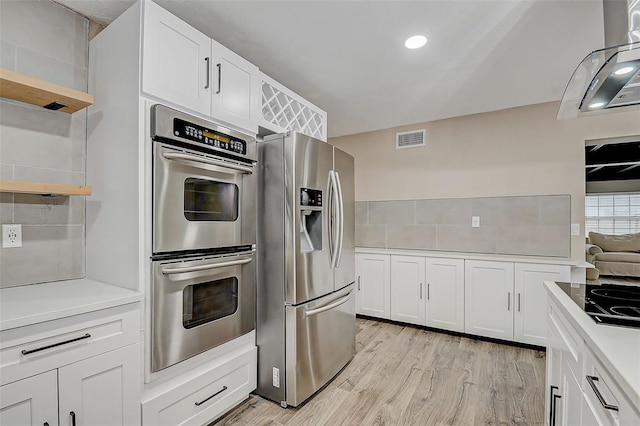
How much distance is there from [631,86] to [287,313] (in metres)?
2.24

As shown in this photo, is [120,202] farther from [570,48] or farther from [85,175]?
[570,48]

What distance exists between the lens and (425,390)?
7.77 ft

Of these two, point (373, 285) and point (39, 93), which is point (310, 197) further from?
point (373, 285)

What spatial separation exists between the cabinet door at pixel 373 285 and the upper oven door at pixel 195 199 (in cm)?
232

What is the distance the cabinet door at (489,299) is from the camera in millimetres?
3203

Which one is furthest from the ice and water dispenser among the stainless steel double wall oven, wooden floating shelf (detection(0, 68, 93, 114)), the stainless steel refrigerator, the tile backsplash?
the tile backsplash

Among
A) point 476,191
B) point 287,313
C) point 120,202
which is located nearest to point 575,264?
point 476,191

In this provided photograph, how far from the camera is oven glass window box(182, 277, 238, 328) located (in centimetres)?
172

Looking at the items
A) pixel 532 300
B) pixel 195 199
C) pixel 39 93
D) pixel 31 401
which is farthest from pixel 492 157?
pixel 31 401

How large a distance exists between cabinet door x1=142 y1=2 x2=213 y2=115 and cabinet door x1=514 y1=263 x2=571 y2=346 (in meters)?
3.27

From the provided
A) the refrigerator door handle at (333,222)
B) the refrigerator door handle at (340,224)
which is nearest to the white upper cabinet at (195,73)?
the refrigerator door handle at (333,222)

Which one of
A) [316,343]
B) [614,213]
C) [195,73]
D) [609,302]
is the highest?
[195,73]

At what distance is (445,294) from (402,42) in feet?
8.68

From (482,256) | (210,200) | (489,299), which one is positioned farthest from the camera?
(482,256)
